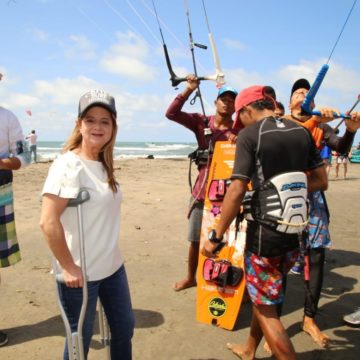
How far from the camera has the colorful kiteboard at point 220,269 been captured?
11.6 ft

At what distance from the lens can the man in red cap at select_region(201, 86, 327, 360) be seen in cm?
229

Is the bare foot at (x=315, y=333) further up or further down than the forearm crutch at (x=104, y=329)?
further down

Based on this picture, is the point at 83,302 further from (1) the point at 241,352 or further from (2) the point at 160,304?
(2) the point at 160,304

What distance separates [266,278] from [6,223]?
2.25 metres

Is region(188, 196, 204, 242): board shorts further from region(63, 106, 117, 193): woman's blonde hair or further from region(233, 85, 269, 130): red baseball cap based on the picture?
region(63, 106, 117, 193): woman's blonde hair

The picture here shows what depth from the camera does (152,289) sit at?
4297 millimetres

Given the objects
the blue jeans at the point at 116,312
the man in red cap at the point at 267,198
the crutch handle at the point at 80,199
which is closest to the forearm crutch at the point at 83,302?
the crutch handle at the point at 80,199

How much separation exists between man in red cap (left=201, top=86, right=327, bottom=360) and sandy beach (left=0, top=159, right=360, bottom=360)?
3.04 feet

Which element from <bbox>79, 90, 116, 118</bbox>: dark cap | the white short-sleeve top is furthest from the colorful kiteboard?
<bbox>79, 90, 116, 118</bbox>: dark cap

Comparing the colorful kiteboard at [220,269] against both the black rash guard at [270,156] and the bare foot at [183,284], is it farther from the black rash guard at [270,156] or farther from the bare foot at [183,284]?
the black rash guard at [270,156]

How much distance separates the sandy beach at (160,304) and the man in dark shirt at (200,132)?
1.91 ft

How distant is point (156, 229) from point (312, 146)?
4.67 metres

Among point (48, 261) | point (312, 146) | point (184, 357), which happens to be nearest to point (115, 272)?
point (184, 357)

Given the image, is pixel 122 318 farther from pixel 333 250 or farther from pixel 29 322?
pixel 333 250
